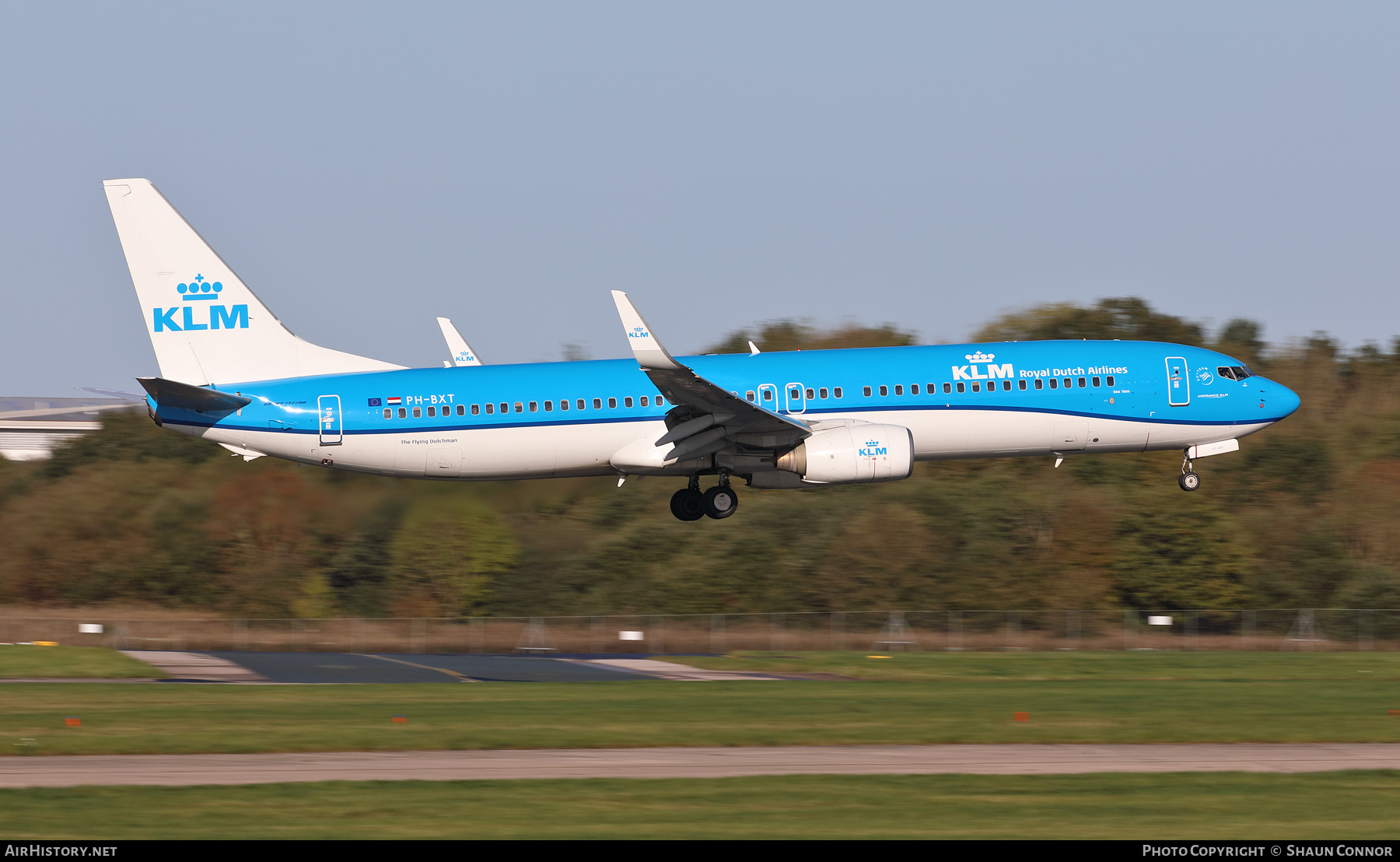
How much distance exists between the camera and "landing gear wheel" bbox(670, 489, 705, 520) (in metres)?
40.3

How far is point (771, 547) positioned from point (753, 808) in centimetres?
4650

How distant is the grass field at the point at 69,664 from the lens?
39.8 metres

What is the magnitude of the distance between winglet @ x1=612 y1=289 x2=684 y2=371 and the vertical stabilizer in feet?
25.7

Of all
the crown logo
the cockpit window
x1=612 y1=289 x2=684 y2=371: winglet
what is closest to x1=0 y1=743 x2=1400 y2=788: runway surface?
x1=612 y1=289 x2=684 y2=371: winglet

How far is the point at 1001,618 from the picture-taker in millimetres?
57594

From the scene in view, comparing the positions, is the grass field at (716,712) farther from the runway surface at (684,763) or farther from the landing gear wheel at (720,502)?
the landing gear wheel at (720,502)

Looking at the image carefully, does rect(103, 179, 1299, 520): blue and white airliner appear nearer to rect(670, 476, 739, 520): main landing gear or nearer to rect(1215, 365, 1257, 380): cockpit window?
rect(670, 476, 739, 520): main landing gear

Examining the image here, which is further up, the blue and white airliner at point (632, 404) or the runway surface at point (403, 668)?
the blue and white airliner at point (632, 404)

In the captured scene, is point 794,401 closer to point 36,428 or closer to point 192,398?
point 192,398

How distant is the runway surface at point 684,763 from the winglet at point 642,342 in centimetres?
1146

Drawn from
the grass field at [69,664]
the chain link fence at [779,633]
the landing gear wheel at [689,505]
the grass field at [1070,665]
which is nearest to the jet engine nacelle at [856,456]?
the landing gear wheel at [689,505]

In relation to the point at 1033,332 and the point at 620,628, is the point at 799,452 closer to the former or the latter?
the point at 620,628
